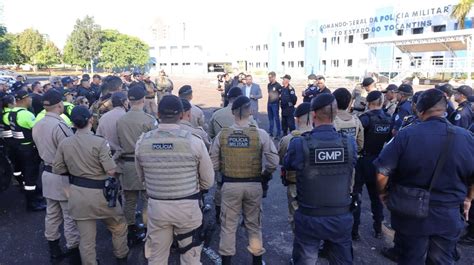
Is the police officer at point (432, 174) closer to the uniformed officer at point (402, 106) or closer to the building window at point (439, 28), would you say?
the uniformed officer at point (402, 106)

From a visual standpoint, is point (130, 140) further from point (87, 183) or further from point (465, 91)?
point (465, 91)

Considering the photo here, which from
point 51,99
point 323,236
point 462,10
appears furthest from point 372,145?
point 462,10

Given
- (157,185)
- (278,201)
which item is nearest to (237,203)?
(157,185)

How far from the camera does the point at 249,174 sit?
12.7 feet

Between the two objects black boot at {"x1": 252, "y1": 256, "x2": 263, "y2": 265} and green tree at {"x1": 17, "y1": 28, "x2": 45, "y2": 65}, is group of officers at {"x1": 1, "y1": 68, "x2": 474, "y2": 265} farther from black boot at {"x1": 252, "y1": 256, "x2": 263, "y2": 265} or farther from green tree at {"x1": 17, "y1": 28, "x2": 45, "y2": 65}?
green tree at {"x1": 17, "y1": 28, "x2": 45, "y2": 65}

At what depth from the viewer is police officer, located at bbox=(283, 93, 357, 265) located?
2959mm

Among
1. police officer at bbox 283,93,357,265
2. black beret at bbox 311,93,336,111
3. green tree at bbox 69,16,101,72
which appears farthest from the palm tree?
green tree at bbox 69,16,101,72

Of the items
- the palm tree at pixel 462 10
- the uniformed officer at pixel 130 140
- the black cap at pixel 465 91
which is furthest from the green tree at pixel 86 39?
the black cap at pixel 465 91

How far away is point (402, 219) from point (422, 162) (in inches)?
22.3

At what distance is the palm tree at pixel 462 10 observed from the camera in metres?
28.7

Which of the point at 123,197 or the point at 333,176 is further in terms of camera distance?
the point at 123,197

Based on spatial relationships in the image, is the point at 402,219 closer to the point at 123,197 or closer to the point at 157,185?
the point at 157,185

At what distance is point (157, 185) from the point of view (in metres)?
3.16

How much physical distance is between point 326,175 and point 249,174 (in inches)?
42.8
